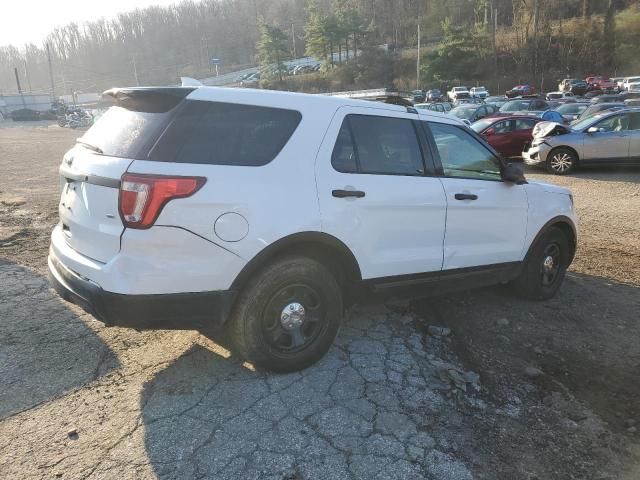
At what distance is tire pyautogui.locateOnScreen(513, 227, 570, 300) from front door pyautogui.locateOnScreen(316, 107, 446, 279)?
1.40 metres

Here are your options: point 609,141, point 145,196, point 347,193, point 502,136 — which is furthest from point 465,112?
point 145,196

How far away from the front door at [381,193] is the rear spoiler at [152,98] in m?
0.97

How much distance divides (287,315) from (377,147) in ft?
4.57

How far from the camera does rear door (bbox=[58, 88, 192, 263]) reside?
9.55ft

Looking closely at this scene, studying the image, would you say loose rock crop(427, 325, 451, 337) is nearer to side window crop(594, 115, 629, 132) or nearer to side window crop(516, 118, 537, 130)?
side window crop(594, 115, 629, 132)

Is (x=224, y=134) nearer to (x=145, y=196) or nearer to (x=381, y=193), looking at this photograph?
(x=145, y=196)

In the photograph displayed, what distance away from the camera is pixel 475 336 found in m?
4.27

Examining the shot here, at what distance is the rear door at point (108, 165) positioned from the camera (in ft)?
9.55

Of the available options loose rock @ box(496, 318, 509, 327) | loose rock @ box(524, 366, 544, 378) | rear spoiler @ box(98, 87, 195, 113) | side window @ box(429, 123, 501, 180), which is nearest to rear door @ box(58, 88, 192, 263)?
rear spoiler @ box(98, 87, 195, 113)

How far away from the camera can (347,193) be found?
3395 millimetres

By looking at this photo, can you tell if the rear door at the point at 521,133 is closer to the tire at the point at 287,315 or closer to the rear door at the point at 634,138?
the rear door at the point at 634,138

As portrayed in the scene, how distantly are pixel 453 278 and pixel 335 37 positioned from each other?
277ft

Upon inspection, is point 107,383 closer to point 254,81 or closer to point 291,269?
point 291,269

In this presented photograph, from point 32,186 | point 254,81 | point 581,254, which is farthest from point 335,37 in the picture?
point 581,254
